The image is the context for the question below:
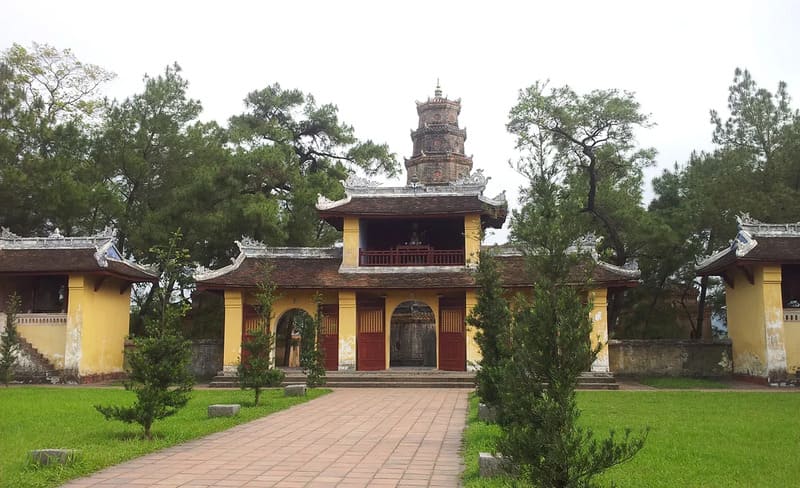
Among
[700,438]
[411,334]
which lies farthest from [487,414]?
[411,334]

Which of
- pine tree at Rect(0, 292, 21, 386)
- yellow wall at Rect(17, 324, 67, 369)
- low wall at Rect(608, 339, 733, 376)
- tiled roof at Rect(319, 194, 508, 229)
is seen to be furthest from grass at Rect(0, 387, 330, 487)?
low wall at Rect(608, 339, 733, 376)

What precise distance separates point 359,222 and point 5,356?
11.2 m

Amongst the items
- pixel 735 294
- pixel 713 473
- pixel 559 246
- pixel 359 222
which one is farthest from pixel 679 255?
pixel 559 246

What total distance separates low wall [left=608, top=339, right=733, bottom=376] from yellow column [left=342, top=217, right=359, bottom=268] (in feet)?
29.1

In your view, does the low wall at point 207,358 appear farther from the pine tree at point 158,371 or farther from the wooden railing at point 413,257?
the pine tree at point 158,371

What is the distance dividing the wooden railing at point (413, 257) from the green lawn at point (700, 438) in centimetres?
817

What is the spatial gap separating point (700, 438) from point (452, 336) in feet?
41.1

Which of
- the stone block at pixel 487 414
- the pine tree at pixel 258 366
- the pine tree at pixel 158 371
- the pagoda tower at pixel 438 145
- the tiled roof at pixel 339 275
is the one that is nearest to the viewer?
the pine tree at pixel 158 371

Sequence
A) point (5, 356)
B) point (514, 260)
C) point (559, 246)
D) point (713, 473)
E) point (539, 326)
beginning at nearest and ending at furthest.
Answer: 1. point (539, 326)
2. point (559, 246)
3. point (713, 473)
4. point (5, 356)
5. point (514, 260)

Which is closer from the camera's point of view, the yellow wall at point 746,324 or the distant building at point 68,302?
the yellow wall at point 746,324

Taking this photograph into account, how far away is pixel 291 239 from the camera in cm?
2794

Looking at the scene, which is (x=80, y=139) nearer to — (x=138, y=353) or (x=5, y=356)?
(x=5, y=356)

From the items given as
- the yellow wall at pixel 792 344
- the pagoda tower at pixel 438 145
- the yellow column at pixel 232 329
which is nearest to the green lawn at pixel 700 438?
the yellow wall at pixel 792 344

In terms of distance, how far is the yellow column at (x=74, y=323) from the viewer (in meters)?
20.8
